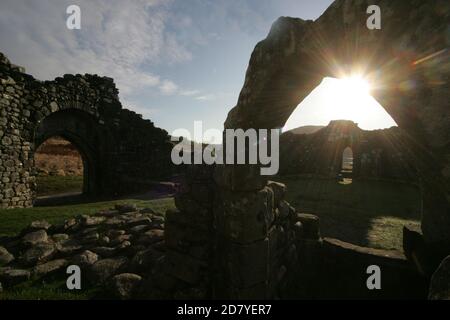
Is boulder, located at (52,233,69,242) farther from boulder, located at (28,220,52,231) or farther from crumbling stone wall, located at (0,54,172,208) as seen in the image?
crumbling stone wall, located at (0,54,172,208)

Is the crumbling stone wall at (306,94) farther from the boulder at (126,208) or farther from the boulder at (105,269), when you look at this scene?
the boulder at (126,208)

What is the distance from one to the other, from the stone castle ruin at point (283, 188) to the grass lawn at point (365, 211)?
172 centimetres

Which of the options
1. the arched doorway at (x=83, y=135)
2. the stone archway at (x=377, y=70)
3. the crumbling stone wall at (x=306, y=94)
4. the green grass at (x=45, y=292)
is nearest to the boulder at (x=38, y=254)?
the green grass at (x=45, y=292)

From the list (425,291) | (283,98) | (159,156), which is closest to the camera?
(283,98)

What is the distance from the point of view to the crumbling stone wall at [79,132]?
379 inches

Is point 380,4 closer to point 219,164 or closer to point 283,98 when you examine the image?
point 283,98

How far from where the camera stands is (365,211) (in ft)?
30.2

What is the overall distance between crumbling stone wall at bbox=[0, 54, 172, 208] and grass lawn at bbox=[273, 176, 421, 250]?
9.34 m

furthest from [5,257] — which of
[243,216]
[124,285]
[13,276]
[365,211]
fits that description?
[365,211]

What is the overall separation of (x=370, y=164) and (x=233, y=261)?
1936 centimetres

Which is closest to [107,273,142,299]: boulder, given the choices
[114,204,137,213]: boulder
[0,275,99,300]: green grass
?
[0,275,99,300]: green grass

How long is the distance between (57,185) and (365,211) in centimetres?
1643
